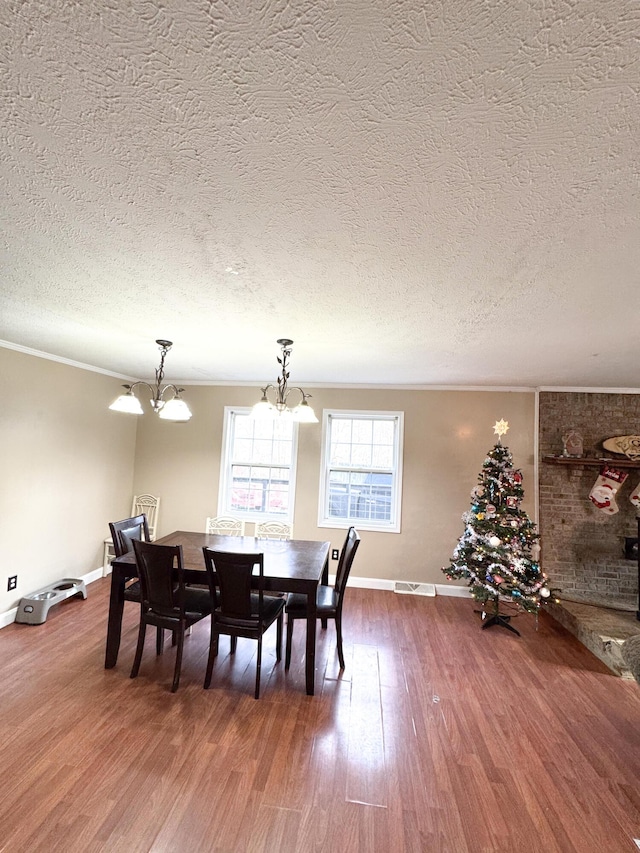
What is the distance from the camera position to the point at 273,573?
271cm

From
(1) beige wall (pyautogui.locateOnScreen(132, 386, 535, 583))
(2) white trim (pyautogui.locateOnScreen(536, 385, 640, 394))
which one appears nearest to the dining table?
(1) beige wall (pyautogui.locateOnScreen(132, 386, 535, 583))

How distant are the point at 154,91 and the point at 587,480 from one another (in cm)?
503

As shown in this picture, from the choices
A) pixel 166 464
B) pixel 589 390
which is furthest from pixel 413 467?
pixel 166 464

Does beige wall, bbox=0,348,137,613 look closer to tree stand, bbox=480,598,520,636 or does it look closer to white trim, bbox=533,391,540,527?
tree stand, bbox=480,598,520,636

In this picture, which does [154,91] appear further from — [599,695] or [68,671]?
[599,695]

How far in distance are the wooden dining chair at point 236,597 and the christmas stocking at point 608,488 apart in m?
3.70

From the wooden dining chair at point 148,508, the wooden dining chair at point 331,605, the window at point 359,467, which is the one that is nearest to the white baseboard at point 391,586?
the window at point 359,467

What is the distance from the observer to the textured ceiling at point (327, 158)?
74 cm

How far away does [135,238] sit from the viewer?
1557mm

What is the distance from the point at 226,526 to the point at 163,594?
1.89m

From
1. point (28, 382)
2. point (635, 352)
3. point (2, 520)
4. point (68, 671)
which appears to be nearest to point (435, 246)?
point (635, 352)

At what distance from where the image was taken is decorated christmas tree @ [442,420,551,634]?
3551 mm

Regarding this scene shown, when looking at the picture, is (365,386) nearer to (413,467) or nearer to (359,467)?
(359,467)

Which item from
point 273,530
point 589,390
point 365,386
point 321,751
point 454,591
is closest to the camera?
point 321,751
